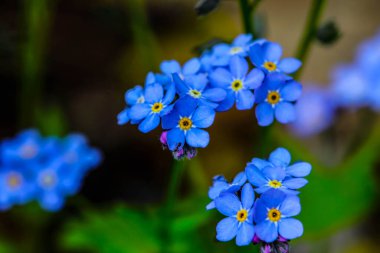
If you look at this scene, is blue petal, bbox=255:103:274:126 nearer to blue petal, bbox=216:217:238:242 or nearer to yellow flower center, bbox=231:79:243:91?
yellow flower center, bbox=231:79:243:91

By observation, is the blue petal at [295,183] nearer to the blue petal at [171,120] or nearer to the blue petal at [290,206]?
the blue petal at [290,206]

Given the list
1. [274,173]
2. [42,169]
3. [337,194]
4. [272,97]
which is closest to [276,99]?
[272,97]

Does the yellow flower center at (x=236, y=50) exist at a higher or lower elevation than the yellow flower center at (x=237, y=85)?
higher

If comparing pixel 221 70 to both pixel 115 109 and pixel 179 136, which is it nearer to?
pixel 179 136

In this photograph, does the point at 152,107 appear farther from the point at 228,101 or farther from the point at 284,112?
the point at 284,112

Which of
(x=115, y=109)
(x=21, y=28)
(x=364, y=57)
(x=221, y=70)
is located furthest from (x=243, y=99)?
(x=115, y=109)

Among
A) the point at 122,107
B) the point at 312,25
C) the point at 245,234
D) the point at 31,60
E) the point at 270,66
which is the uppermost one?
the point at 122,107

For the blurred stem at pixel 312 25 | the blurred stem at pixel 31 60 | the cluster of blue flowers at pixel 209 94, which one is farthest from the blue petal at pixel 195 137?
the blurred stem at pixel 31 60
